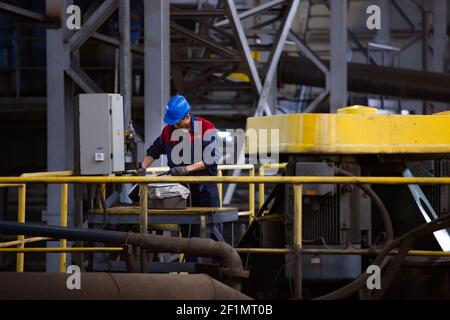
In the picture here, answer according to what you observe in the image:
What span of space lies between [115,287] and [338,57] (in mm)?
7889

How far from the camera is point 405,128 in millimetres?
7031

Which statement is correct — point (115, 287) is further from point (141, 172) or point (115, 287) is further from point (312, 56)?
point (312, 56)

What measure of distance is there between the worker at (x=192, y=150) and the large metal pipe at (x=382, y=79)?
934 cm

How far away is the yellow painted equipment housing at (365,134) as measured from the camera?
700 cm

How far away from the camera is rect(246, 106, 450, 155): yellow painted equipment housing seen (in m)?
7.00

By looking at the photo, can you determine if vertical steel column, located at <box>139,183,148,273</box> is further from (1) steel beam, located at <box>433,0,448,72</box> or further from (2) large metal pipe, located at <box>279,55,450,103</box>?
(1) steel beam, located at <box>433,0,448,72</box>

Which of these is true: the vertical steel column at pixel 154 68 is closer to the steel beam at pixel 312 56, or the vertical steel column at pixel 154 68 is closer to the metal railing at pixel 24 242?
the metal railing at pixel 24 242

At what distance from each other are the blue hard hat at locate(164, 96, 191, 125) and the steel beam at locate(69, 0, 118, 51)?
3150 mm

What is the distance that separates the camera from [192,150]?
8391 millimetres

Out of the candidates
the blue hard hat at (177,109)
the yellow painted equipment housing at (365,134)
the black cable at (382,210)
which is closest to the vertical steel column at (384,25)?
the blue hard hat at (177,109)

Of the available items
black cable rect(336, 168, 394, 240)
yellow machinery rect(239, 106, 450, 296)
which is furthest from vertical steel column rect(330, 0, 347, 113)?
black cable rect(336, 168, 394, 240)

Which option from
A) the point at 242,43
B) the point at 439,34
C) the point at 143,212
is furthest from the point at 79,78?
the point at 439,34
